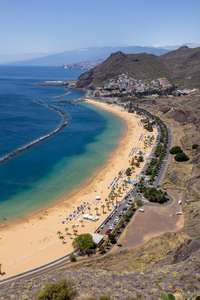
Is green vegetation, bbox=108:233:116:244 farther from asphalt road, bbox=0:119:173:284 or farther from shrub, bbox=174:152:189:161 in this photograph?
shrub, bbox=174:152:189:161

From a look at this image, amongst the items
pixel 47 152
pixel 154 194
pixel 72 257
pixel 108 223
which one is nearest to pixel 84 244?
pixel 72 257

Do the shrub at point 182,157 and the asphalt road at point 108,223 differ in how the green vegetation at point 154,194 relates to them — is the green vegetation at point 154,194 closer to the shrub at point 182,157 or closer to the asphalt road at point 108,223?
the asphalt road at point 108,223

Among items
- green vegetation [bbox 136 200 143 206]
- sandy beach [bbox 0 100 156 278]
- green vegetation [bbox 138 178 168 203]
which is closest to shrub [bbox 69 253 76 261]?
sandy beach [bbox 0 100 156 278]

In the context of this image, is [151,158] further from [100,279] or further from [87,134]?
[100,279]

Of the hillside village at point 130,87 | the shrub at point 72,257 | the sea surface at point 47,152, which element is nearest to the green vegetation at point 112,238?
the shrub at point 72,257

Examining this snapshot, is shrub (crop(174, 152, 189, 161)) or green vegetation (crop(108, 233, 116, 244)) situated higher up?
shrub (crop(174, 152, 189, 161))
